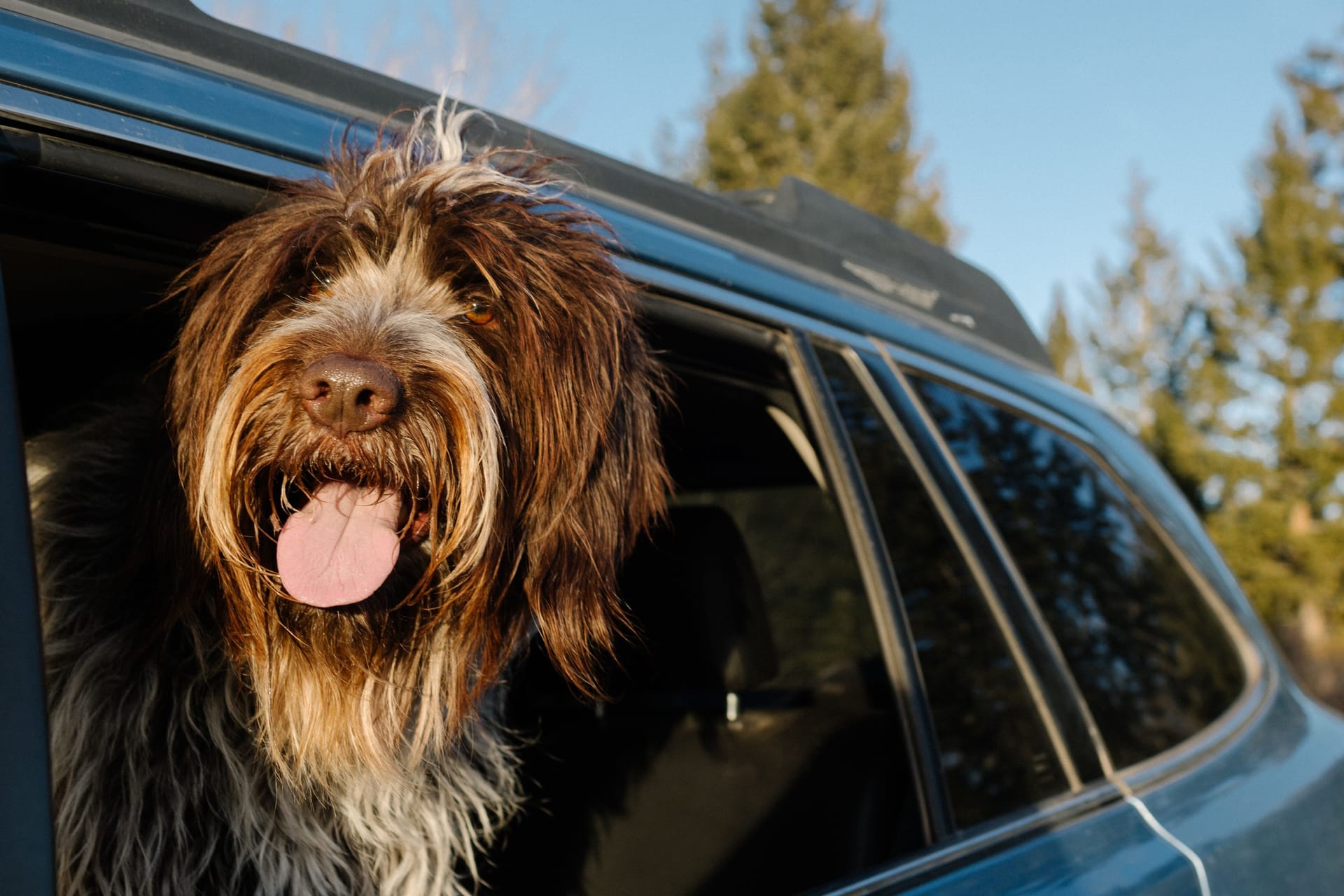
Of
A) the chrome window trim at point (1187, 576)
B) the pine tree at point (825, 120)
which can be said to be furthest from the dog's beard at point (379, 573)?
the pine tree at point (825, 120)

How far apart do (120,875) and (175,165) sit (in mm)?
975

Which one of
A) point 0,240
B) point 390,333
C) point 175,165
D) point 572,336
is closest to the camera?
point 175,165

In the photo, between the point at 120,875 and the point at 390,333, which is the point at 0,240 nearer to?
the point at 390,333

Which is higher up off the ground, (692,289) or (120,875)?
(692,289)

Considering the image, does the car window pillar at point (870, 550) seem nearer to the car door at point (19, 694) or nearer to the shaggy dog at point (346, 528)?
the shaggy dog at point (346, 528)

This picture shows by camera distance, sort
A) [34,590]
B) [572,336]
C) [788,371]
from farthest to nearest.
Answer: [788,371], [572,336], [34,590]

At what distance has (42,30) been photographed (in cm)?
131

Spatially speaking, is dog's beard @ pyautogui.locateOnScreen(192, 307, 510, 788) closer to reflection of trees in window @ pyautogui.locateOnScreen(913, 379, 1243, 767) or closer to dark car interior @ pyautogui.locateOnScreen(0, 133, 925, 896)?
dark car interior @ pyautogui.locateOnScreen(0, 133, 925, 896)

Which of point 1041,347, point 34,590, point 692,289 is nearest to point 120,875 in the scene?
point 34,590

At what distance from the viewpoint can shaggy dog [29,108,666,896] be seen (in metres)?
1.69

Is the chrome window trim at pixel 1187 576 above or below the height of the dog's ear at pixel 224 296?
below

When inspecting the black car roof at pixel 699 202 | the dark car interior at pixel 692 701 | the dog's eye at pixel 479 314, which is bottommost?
the dark car interior at pixel 692 701

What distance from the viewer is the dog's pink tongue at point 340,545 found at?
5.70 ft

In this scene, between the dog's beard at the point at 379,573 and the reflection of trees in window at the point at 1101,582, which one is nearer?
the dog's beard at the point at 379,573
